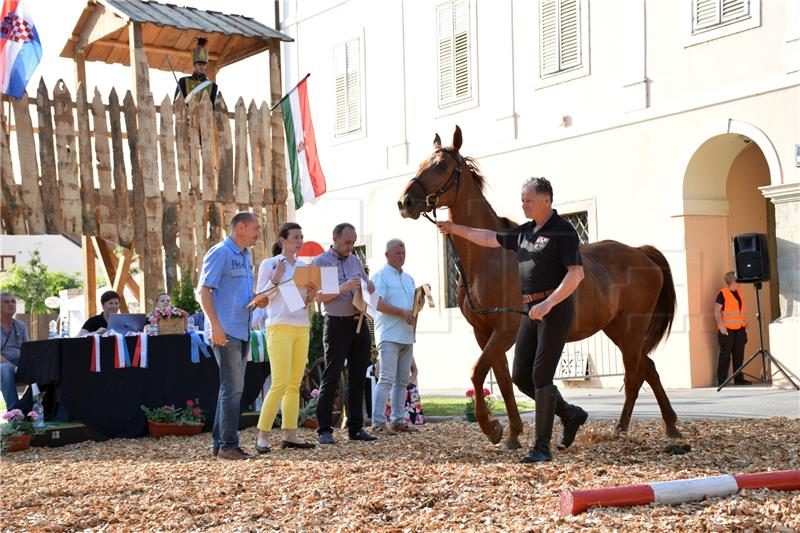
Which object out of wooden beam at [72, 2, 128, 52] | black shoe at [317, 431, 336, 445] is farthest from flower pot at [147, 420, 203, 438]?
wooden beam at [72, 2, 128, 52]

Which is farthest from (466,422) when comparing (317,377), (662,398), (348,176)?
(348,176)

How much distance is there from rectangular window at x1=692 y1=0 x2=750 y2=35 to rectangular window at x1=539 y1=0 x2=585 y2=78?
2592 millimetres

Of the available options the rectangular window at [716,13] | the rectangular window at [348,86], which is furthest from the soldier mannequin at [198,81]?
the rectangular window at [348,86]

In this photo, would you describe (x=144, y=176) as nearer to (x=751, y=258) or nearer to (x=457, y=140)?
(x=457, y=140)

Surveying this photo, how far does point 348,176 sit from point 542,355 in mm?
18740

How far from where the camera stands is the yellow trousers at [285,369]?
925 cm

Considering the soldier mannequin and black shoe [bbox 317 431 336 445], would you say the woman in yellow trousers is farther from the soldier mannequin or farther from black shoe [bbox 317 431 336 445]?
the soldier mannequin

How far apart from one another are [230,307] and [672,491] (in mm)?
4356

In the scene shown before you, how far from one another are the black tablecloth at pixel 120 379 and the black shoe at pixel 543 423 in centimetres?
535

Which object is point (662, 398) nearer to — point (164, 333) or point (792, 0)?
point (164, 333)

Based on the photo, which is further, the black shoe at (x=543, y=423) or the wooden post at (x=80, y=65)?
the wooden post at (x=80, y=65)

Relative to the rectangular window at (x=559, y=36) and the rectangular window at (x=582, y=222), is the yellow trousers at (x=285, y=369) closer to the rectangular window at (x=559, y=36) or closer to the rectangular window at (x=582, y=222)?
the rectangular window at (x=582, y=222)

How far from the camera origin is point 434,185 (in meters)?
8.61

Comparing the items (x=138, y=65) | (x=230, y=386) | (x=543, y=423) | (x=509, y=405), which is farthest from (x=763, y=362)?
(x=230, y=386)
